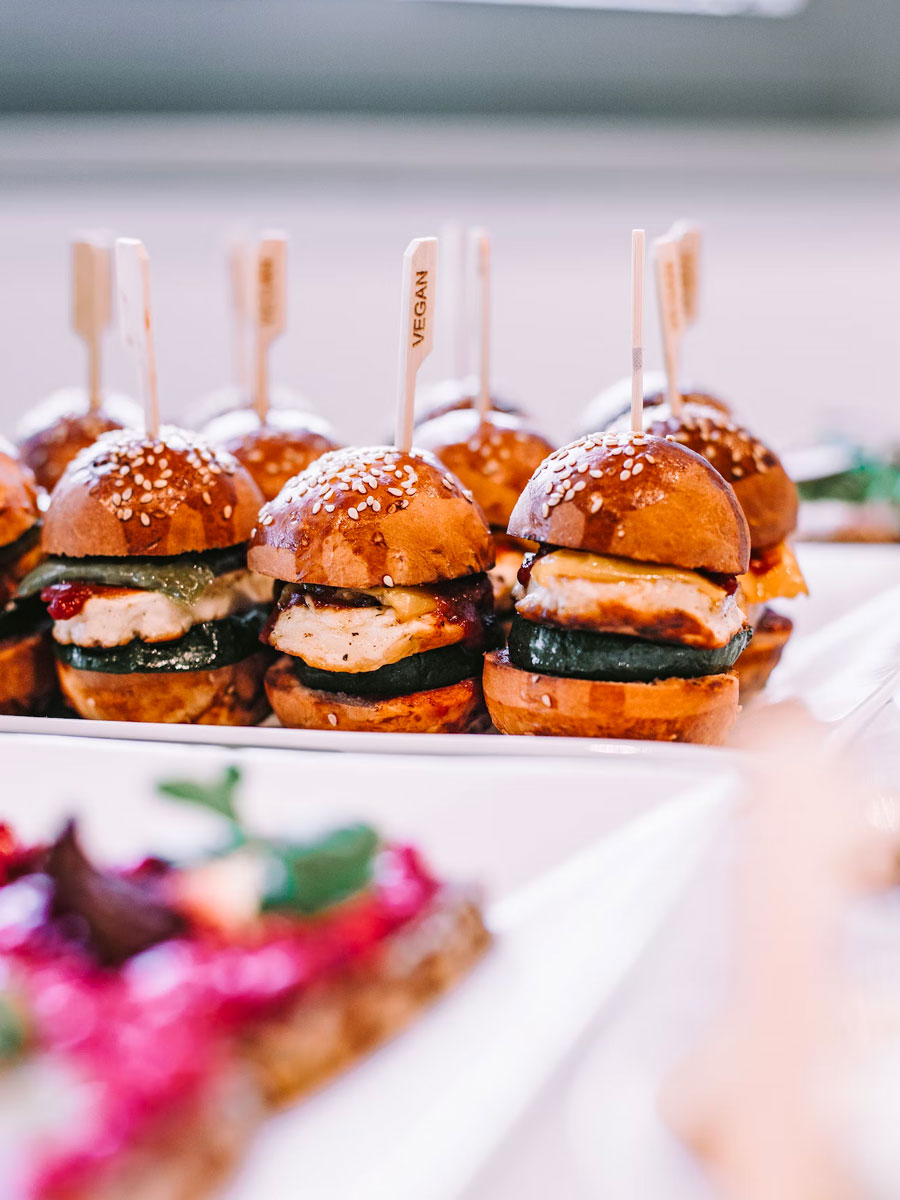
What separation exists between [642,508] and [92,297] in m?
1.83

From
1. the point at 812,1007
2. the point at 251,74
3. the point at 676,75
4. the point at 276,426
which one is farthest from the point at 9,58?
the point at 812,1007

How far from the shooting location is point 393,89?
620cm

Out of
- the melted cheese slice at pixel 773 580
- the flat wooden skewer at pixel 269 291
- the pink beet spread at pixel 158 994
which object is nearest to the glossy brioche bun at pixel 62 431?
the flat wooden skewer at pixel 269 291

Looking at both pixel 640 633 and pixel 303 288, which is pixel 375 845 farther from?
pixel 303 288

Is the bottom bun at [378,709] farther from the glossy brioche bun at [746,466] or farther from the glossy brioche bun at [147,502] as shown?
the glossy brioche bun at [746,466]

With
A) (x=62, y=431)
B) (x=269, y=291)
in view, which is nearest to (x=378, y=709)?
(x=269, y=291)

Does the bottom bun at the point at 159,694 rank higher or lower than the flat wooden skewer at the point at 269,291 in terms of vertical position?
lower

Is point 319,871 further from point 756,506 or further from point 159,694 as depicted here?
point 756,506

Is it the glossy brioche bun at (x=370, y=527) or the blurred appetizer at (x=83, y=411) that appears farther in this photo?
the blurred appetizer at (x=83, y=411)

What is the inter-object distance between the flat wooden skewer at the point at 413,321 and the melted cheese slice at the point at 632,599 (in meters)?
0.47

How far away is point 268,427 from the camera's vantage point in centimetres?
313

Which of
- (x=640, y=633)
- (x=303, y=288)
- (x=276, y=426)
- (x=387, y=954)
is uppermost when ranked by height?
(x=303, y=288)

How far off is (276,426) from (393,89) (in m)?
3.76

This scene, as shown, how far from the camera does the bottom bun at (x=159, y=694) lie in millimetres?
2369
